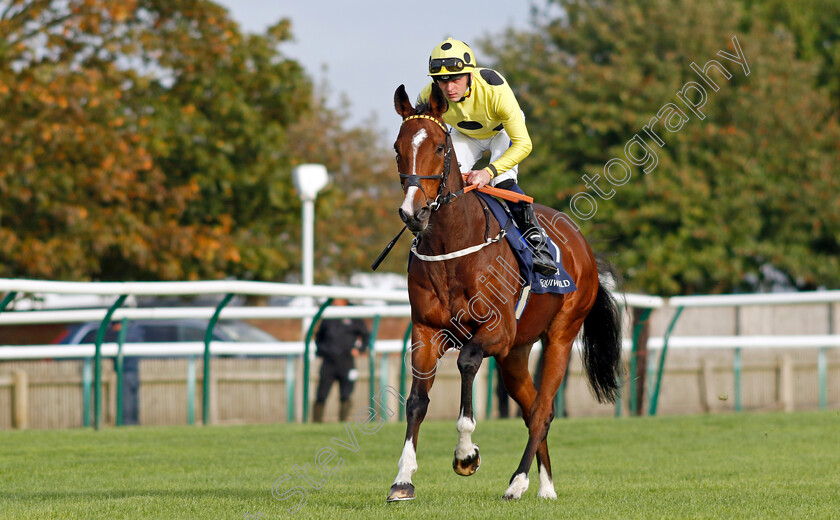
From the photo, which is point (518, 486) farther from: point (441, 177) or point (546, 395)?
point (441, 177)

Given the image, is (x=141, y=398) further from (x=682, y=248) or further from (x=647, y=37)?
(x=647, y=37)

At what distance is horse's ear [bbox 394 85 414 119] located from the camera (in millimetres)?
6440

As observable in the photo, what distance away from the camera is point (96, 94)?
19781 millimetres

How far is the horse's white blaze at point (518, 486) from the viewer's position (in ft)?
21.0

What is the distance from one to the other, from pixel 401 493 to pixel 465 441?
43cm

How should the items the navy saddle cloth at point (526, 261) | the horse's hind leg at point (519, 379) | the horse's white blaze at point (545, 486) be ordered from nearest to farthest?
1. the horse's white blaze at point (545, 486)
2. the navy saddle cloth at point (526, 261)
3. the horse's hind leg at point (519, 379)

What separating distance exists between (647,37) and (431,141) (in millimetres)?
22717

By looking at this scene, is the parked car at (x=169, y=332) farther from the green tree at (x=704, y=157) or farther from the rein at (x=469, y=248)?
the rein at (x=469, y=248)

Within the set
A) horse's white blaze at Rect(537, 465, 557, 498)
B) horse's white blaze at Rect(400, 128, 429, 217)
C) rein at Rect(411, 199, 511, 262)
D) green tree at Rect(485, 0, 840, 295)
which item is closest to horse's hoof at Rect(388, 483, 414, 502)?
horse's white blaze at Rect(537, 465, 557, 498)

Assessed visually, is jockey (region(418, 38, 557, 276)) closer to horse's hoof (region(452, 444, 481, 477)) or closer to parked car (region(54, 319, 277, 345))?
horse's hoof (region(452, 444, 481, 477))

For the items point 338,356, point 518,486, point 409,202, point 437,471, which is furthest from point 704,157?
point 409,202

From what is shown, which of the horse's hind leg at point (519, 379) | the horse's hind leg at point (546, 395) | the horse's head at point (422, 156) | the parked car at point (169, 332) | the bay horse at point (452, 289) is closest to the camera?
the horse's head at point (422, 156)

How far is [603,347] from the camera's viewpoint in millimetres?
8422

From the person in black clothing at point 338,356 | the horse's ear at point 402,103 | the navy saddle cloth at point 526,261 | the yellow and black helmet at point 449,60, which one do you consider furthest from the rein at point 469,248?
the person in black clothing at point 338,356
